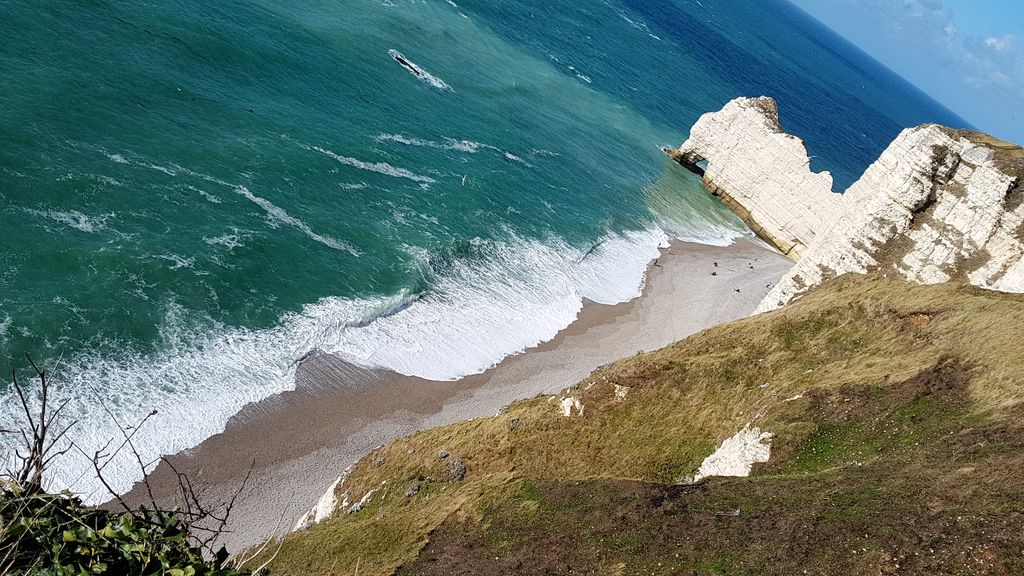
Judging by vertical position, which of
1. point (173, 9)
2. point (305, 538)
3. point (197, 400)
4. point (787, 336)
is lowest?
point (197, 400)

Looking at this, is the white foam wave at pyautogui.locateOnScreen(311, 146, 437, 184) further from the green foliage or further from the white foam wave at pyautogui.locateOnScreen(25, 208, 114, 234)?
the green foliage

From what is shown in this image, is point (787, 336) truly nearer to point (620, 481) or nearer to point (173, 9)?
point (620, 481)

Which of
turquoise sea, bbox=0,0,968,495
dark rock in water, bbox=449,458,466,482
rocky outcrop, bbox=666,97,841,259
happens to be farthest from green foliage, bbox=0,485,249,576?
rocky outcrop, bbox=666,97,841,259

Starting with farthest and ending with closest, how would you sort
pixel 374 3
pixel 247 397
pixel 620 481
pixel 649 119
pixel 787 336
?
pixel 649 119 < pixel 374 3 < pixel 247 397 < pixel 787 336 < pixel 620 481

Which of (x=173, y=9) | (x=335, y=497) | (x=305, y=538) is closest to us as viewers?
(x=305, y=538)

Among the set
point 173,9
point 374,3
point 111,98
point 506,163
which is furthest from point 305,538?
point 374,3

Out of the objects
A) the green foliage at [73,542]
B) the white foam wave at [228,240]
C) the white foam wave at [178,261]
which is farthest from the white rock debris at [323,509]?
the green foliage at [73,542]

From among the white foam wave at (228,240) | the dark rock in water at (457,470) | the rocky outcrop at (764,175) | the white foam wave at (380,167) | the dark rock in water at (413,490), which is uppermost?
the rocky outcrop at (764,175)

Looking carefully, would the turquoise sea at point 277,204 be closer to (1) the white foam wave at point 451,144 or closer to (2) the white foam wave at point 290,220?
(2) the white foam wave at point 290,220
